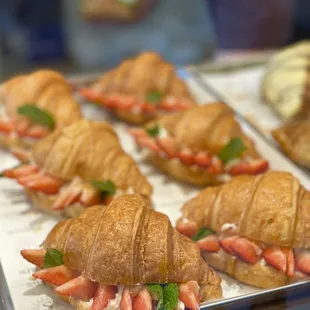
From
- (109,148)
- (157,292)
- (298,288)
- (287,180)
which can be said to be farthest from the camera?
(109,148)

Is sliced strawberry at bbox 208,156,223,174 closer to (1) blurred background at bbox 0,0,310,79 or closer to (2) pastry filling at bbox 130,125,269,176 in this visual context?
(2) pastry filling at bbox 130,125,269,176

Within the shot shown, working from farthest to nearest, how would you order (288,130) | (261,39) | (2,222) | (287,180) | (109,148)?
(261,39), (288,130), (109,148), (2,222), (287,180)

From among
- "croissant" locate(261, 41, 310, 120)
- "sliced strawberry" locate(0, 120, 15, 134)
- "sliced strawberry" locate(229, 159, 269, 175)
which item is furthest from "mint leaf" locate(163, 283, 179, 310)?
"croissant" locate(261, 41, 310, 120)

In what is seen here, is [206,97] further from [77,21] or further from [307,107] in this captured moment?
[77,21]

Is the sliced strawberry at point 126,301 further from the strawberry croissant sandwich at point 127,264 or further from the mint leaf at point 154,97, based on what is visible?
the mint leaf at point 154,97

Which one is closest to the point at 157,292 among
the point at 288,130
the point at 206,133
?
the point at 206,133

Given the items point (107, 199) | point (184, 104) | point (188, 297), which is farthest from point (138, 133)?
point (188, 297)
